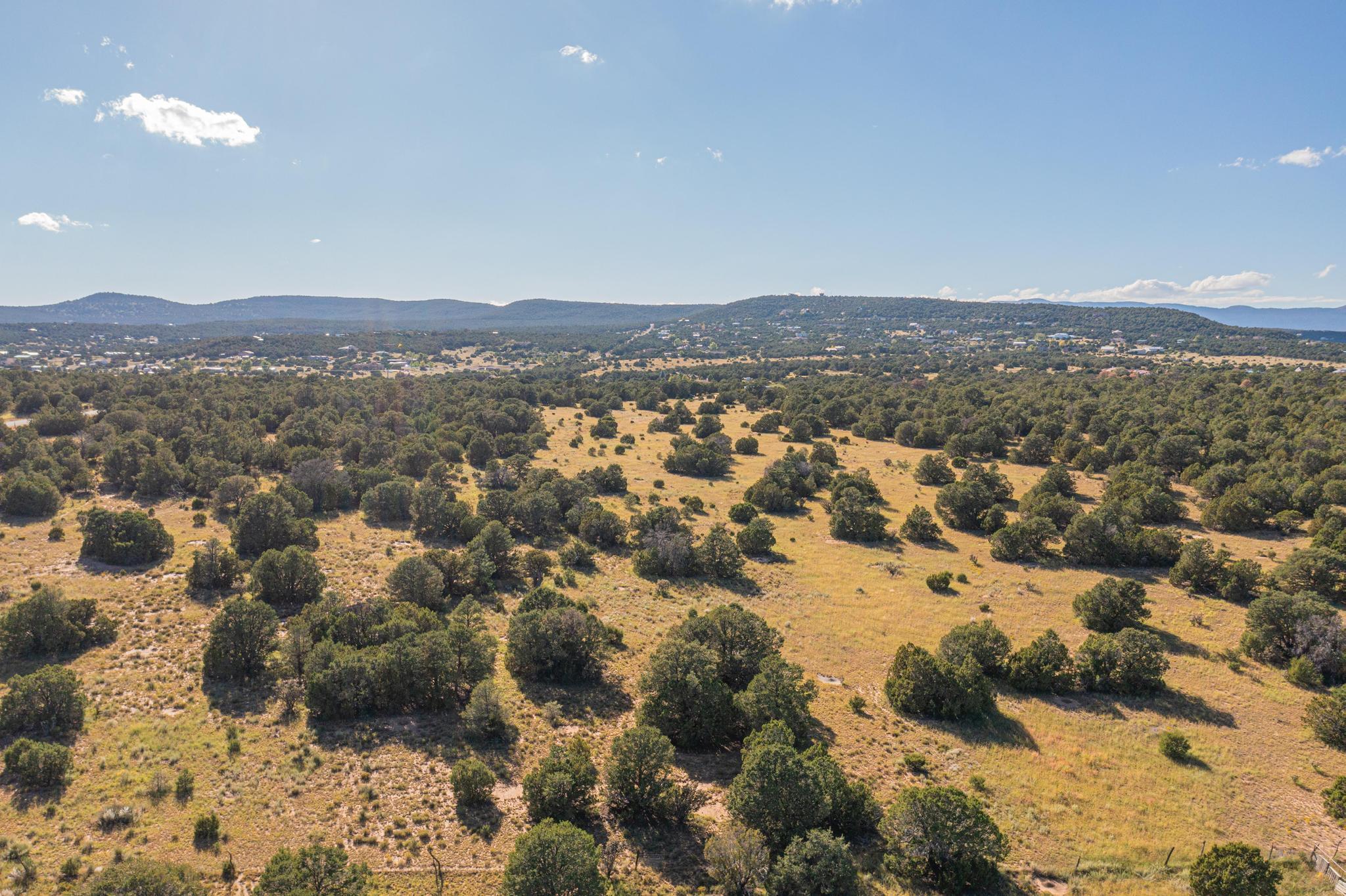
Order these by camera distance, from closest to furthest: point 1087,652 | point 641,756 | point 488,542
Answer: point 641,756 → point 1087,652 → point 488,542

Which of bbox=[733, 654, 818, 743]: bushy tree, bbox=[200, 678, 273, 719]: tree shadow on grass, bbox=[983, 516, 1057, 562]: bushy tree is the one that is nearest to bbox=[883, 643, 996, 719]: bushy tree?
bbox=[733, 654, 818, 743]: bushy tree

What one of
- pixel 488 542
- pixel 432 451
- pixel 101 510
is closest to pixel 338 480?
pixel 432 451

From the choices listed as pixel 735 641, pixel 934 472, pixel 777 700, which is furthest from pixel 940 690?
pixel 934 472

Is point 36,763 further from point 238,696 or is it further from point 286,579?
point 286,579

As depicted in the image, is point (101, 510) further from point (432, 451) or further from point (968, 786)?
point (968, 786)

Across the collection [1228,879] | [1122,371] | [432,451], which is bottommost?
[1228,879]
